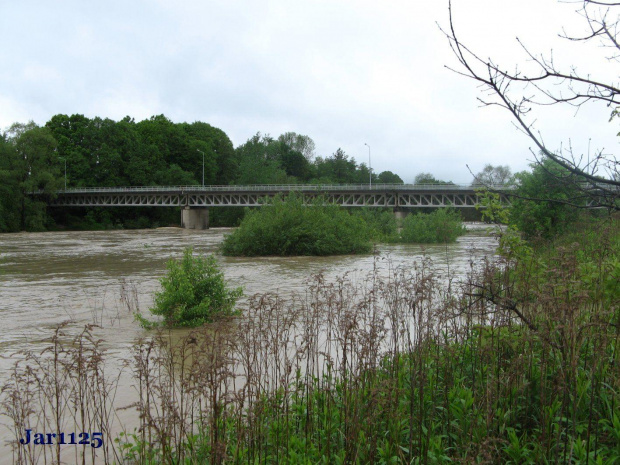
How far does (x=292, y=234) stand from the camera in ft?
93.1

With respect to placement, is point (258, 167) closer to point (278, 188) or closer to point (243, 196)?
point (243, 196)

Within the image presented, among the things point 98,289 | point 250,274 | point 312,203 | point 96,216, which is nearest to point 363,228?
point 312,203

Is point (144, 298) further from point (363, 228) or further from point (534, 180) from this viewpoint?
point (363, 228)

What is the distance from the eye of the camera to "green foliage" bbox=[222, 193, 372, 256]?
93.8ft

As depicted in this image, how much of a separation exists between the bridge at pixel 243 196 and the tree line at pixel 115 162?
2612 millimetres

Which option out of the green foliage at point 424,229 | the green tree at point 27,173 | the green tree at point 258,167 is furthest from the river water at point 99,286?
the green tree at point 258,167

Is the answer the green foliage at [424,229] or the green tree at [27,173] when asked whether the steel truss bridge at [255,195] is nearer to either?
the green tree at [27,173]

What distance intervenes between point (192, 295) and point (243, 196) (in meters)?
67.5

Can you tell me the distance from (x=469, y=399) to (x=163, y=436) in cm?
245

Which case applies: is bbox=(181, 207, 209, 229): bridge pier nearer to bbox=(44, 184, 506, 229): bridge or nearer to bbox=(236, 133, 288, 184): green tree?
bbox=(44, 184, 506, 229): bridge

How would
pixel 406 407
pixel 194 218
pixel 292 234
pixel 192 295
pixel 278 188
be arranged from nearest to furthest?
pixel 406 407
pixel 192 295
pixel 292 234
pixel 278 188
pixel 194 218

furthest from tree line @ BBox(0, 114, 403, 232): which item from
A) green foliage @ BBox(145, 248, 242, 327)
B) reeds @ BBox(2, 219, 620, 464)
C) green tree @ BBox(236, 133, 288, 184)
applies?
reeds @ BBox(2, 219, 620, 464)

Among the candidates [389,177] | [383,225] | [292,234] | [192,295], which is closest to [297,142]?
[389,177]

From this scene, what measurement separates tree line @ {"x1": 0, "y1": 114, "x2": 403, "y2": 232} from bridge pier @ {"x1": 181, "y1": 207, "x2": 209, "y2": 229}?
16.0ft
